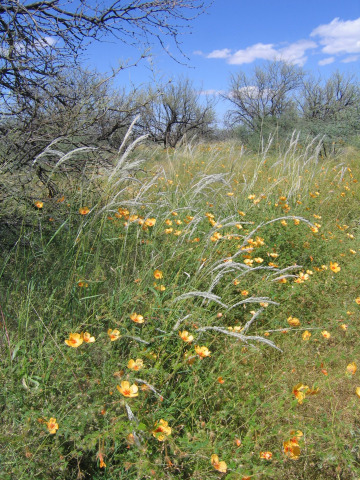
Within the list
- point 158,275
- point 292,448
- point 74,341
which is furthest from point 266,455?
point 158,275

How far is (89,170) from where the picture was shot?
10.5ft

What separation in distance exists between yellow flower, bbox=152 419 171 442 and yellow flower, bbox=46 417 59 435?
1.25 feet

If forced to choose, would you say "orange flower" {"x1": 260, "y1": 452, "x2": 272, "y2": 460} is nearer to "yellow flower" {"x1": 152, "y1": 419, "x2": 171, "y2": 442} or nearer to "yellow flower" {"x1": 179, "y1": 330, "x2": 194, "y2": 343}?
"yellow flower" {"x1": 152, "y1": 419, "x2": 171, "y2": 442}

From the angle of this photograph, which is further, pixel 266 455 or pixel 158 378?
pixel 158 378

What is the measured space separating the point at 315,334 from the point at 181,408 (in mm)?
1030

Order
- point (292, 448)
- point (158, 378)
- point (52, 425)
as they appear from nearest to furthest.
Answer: point (52, 425) → point (292, 448) → point (158, 378)

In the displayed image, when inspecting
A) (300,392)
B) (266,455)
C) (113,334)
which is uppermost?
(113,334)

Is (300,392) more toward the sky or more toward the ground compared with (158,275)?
more toward the ground

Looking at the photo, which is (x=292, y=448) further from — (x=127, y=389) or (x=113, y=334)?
(x=113, y=334)

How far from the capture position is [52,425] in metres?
1.32

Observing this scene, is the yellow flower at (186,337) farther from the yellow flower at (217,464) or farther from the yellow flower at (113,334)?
the yellow flower at (217,464)

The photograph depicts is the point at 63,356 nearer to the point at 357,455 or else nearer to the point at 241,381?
the point at 241,381

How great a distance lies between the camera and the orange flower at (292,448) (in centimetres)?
142

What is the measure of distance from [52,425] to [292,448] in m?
0.98
